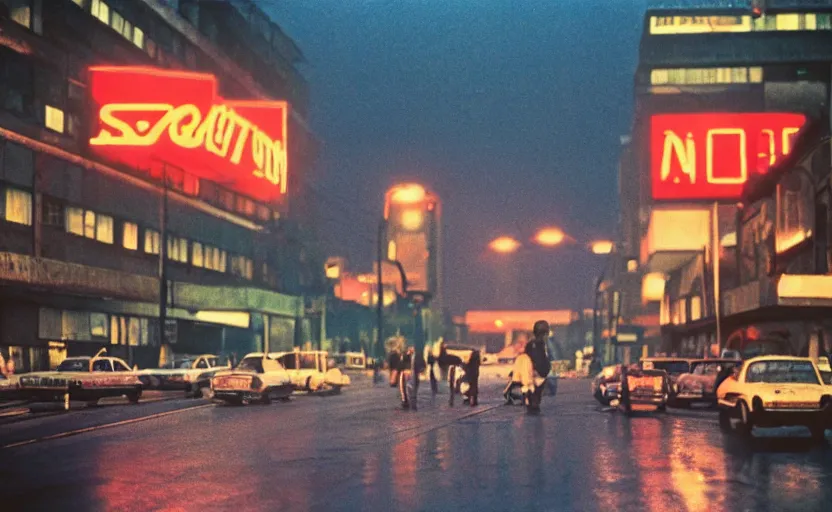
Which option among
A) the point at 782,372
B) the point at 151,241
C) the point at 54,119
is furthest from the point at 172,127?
the point at 782,372

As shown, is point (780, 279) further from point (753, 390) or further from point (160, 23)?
point (160, 23)

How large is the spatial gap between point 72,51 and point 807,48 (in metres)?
83.1

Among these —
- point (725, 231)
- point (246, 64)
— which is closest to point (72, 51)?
point (246, 64)

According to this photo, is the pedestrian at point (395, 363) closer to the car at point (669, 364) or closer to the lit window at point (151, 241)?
the car at point (669, 364)

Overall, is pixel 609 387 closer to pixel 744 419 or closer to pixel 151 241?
pixel 744 419

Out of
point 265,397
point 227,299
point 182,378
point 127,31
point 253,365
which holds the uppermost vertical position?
point 127,31

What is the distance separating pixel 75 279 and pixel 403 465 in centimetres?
3933

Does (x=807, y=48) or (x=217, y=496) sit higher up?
(x=807, y=48)

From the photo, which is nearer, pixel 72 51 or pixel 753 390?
pixel 753 390

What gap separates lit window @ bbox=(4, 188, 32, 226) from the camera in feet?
160

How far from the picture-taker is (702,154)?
70.3 metres

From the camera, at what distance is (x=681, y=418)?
29.2 meters

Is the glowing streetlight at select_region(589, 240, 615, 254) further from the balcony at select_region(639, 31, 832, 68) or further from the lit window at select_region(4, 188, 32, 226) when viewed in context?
the balcony at select_region(639, 31, 832, 68)

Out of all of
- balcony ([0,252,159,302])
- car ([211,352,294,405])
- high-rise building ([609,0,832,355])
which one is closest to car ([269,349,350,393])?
car ([211,352,294,405])
